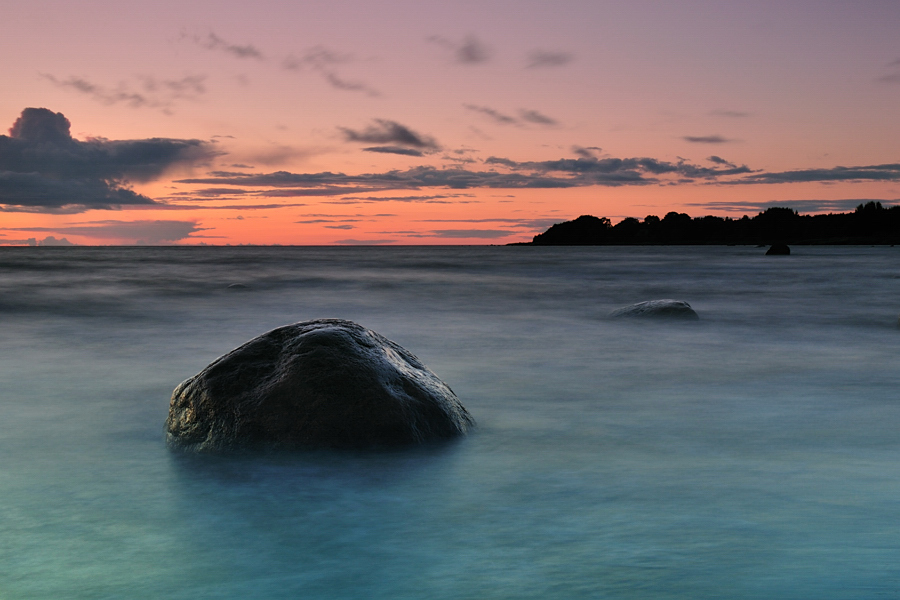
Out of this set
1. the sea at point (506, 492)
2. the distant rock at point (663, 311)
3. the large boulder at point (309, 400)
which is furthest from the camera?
the distant rock at point (663, 311)

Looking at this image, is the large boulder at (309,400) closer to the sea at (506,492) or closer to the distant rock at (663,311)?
the sea at (506,492)

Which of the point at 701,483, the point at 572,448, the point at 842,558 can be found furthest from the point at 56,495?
the point at 842,558

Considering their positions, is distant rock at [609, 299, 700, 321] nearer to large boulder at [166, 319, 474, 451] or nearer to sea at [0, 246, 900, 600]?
sea at [0, 246, 900, 600]

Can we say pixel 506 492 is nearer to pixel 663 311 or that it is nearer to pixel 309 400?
pixel 309 400

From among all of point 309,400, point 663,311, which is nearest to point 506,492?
point 309,400

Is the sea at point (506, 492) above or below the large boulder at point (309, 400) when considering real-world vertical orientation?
below

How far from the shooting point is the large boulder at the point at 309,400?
4.05 meters

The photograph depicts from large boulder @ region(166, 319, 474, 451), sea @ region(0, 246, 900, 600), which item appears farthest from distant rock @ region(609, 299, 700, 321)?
large boulder @ region(166, 319, 474, 451)

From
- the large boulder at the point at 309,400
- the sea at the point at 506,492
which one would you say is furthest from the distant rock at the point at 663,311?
the large boulder at the point at 309,400

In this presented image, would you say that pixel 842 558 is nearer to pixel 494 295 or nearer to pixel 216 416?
pixel 216 416

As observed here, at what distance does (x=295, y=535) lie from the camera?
308 cm

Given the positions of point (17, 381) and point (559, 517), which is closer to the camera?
point (559, 517)

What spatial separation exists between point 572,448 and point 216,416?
211 centimetres

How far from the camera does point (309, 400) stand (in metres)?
4.11
